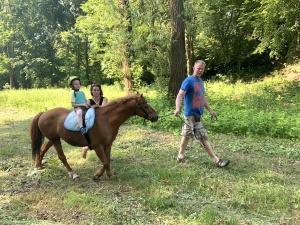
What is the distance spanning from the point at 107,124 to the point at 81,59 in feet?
103

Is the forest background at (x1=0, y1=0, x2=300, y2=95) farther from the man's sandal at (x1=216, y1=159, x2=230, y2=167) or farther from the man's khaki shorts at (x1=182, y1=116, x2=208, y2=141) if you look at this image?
the man's sandal at (x1=216, y1=159, x2=230, y2=167)

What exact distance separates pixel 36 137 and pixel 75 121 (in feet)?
3.62

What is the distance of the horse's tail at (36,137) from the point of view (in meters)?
5.41

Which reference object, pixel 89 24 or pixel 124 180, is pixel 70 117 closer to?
pixel 124 180

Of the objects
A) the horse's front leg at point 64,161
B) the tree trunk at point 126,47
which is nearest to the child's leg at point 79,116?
the horse's front leg at point 64,161

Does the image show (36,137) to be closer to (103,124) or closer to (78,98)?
(78,98)

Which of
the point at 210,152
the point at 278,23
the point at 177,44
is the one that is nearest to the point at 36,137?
the point at 210,152

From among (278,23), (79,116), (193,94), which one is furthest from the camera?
(278,23)

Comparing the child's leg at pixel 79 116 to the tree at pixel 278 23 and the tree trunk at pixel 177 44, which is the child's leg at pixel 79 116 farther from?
the tree at pixel 278 23

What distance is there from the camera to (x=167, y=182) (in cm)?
471

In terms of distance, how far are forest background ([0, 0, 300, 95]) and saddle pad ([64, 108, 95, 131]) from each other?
5.52 metres

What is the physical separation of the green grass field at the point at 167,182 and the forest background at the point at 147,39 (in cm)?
366

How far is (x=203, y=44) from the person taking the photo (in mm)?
21969

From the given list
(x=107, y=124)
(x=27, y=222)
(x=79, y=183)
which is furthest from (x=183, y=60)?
(x=27, y=222)
